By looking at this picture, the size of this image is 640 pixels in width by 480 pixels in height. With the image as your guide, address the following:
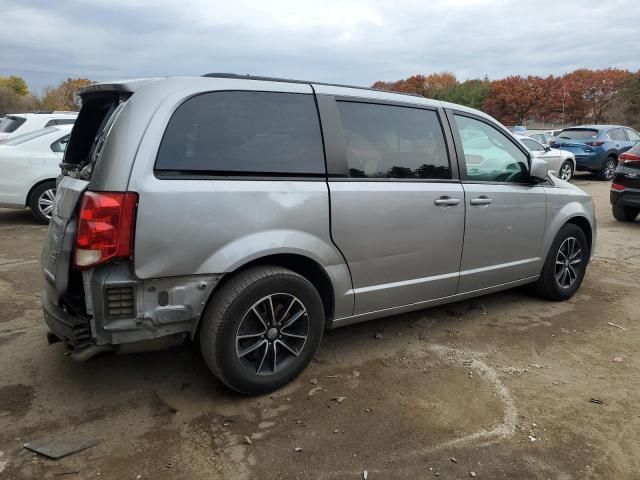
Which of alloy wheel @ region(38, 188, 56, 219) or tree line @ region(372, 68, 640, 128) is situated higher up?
tree line @ region(372, 68, 640, 128)

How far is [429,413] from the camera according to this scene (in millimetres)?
3039

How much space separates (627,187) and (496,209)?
6.27 metres

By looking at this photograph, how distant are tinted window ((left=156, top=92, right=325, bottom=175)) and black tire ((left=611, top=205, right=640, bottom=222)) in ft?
26.5

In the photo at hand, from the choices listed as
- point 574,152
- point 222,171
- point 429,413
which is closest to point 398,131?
point 222,171

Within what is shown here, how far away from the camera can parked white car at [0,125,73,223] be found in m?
7.87

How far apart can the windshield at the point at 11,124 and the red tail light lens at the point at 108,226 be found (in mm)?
8721

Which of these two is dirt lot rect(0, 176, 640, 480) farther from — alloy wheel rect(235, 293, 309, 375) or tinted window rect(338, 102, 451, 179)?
tinted window rect(338, 102, 451, 179)

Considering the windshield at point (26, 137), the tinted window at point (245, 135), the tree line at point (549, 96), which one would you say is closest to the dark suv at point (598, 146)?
the windshield at point (26, 137)

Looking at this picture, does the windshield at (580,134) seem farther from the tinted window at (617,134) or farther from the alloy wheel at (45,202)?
the alloy wheel at (45,202)

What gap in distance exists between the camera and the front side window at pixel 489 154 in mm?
4164

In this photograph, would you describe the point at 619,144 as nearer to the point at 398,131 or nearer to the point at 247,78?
the point at 398,131

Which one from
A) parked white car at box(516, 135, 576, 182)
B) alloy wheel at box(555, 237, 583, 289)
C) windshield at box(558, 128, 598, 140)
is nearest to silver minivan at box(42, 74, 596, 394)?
alloy wheel at box(555, 237, 583, 289)

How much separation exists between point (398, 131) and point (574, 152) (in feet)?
48.0

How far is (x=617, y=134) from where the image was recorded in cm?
1642
